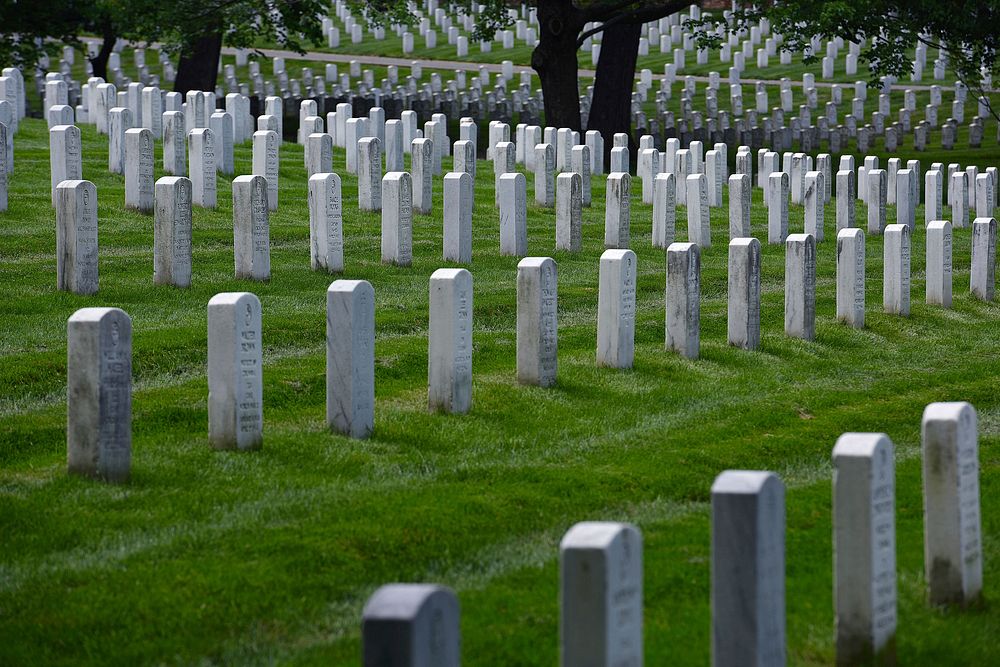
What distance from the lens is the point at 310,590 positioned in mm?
6438

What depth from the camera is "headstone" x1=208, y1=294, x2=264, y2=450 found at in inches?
330

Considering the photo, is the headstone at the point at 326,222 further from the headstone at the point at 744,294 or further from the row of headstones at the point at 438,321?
the headstone at the point at 744,294

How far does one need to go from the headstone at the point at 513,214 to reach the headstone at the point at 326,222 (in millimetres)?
2299

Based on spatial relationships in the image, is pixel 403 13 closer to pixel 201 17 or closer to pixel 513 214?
pixel 201 17

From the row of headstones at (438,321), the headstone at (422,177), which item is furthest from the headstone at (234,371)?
the headstone at (422,177)

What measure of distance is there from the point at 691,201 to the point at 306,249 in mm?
4947

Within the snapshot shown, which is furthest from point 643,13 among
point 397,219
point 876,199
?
point 397,219

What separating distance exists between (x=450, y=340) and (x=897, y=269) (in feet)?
20.6

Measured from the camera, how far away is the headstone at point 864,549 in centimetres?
557

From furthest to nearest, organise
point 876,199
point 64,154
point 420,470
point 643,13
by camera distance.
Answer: point 643,13, point 876,199, point 64,154, point 420,470

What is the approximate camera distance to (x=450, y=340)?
9.70 metres

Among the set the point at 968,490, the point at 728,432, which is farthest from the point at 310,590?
the point at 728,432

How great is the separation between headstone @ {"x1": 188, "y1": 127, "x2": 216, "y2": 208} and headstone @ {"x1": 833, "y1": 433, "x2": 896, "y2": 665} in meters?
12.4

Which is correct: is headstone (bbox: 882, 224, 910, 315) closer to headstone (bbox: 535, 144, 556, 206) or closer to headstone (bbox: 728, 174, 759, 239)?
headstone (bbox: 728, 174, 759, 239)
